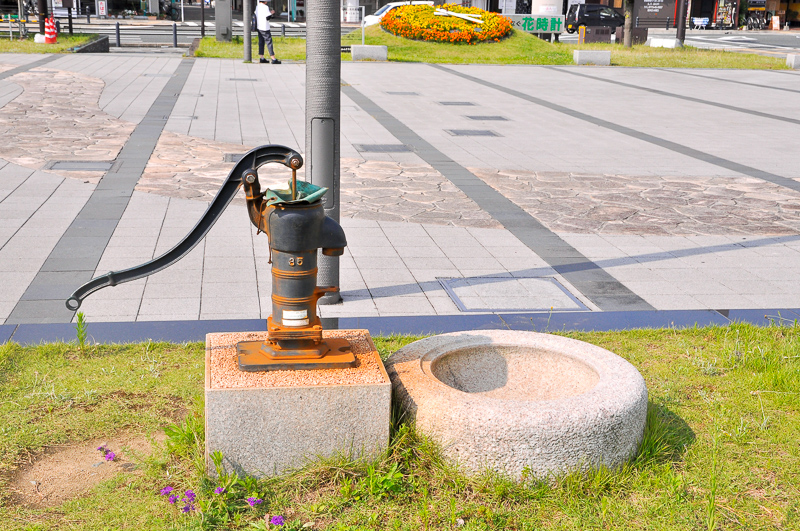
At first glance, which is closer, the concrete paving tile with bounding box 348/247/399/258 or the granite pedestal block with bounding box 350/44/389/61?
the concrete paving tile with bounding box 348/247/399/258

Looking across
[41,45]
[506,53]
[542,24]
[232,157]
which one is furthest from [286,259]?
[542,24]

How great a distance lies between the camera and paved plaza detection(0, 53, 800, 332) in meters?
5.95

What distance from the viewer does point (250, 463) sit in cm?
325

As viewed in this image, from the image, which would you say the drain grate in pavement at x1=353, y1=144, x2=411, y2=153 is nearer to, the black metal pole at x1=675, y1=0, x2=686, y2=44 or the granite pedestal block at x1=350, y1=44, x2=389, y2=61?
the granite pedestal block at x1=350, y1=44, x2=389, y2=61

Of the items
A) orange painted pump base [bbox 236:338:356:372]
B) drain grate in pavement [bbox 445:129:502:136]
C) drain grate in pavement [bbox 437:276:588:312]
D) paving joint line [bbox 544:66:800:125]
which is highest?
paving joint line [bbox 544:66:800:125]

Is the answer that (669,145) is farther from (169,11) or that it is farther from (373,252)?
(169,11)

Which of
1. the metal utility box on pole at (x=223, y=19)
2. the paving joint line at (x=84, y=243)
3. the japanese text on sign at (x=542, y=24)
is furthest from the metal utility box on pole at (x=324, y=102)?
the japanese text on sign at (x=542, y=24)

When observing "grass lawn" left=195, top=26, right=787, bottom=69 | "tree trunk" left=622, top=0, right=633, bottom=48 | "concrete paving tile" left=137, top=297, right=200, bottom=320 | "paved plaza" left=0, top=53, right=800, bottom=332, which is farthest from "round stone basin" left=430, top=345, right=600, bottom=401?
"tree trunk" left=622, top=0, right=633, bottom=48

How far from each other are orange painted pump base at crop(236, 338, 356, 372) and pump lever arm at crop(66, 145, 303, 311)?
1.63ft

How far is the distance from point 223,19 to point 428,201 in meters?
23.6

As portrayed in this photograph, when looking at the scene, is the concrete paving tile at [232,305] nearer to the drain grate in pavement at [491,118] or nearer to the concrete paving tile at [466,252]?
the concrete paving tile at [466,252]

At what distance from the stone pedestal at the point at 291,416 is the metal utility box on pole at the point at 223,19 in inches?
1105

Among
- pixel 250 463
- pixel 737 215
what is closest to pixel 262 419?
pixel 250 463

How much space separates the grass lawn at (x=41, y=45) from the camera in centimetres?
2577
